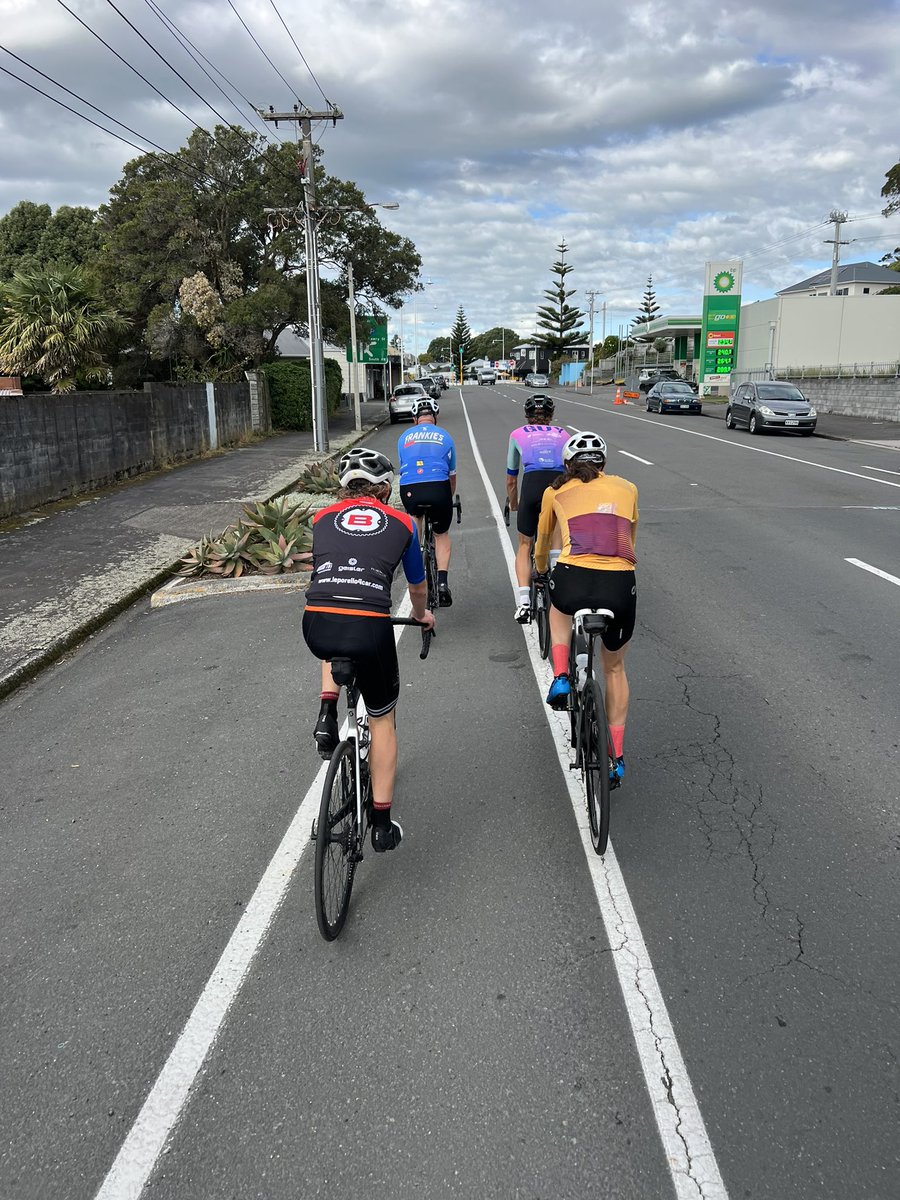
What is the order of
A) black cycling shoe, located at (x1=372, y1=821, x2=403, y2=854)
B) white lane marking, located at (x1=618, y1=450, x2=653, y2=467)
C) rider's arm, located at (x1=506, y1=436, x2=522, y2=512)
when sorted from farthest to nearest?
white lane marking, located at (x1=618, y1=450, x2=653, y2=467)
rider's arm, located at (x1=506, y1=436, x2=522, y2=512)
black cycling shoe, located at (x1=372, y1=821, x2=403, y2=854)

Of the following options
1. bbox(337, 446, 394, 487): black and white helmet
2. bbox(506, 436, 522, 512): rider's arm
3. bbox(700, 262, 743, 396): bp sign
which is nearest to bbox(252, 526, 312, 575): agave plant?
bbox(506, 436, 522, 512): rider's arm

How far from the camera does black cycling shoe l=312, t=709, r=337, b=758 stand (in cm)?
334

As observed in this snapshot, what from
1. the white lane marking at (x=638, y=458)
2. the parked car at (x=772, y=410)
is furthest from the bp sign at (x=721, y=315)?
the white lane marking at (x=638, y=458)

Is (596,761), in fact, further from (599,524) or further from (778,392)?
(778,392)

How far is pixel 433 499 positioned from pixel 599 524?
10.8 ft

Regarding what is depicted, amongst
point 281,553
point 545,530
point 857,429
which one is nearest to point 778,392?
point 857,429

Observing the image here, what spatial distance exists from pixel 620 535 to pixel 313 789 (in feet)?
6.89

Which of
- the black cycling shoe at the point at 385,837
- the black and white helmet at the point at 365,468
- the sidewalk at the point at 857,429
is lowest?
the black cycling shoe at the point at 385,837

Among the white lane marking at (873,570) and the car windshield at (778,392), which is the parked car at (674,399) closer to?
the car windshield at (778,392)

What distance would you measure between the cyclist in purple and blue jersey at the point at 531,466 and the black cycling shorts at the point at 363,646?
317 centimetres

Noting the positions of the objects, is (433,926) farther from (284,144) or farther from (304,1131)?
(284,144)

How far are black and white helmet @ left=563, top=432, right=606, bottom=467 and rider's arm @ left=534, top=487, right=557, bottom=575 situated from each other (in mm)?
241

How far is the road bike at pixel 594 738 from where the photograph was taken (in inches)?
148

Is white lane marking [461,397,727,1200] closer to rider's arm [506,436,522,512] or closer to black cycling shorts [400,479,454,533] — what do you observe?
rider's arm [506,436,522,512]
